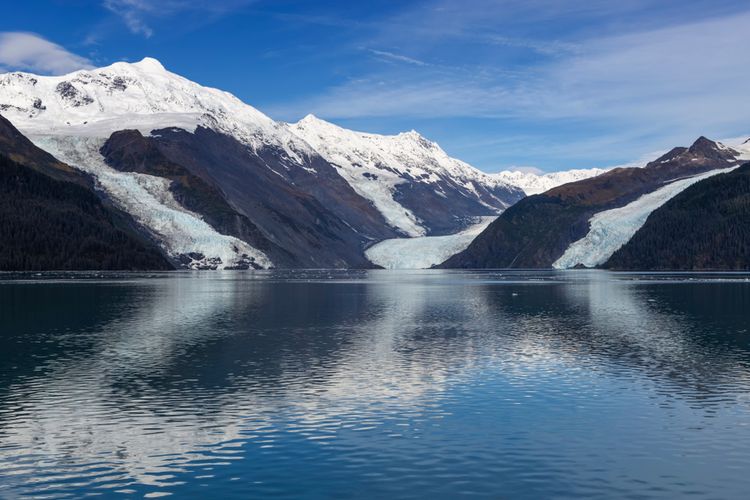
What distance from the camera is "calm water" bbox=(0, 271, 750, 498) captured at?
101ft

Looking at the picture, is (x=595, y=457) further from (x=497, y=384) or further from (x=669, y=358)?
(x=669, y=358)

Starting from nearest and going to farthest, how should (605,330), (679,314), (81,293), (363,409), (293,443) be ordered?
1. (293,443)
2. (363,409)
3. (605,330)
4. (679,314)
5. (81,293)

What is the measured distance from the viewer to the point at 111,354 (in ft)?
214

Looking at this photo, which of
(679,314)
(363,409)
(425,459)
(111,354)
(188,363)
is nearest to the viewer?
(425,459)

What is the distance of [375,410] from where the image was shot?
42.9 m

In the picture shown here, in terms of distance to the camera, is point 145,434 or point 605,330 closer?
point 145,434

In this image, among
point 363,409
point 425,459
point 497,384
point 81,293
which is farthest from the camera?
point 81,293

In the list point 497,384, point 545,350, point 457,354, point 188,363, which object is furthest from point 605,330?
point 188,363

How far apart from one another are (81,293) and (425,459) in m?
128

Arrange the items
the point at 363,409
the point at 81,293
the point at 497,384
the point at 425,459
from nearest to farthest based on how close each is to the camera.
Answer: the point at 425,459, the point at 363,409, the point at 497,384, the point at 81,293

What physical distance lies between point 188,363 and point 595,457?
34338mm

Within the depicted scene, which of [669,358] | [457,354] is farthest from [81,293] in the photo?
[669,358]

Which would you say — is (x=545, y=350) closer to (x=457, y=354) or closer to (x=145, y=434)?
(x=457, y=354)

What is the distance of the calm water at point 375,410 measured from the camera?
3073 centimetres
